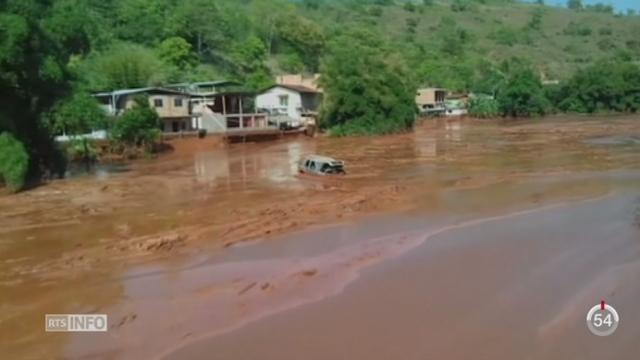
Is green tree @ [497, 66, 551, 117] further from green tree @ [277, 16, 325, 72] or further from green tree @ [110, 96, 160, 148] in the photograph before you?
green tree @ [110, 96, 160, 148]

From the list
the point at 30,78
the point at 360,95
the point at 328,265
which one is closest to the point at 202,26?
the point at 360,95

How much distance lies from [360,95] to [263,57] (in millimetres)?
33565

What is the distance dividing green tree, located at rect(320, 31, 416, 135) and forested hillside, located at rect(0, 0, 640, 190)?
14 centimetres

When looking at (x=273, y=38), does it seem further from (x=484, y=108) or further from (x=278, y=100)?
(x=278, y=100)

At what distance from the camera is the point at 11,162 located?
30.2 metres

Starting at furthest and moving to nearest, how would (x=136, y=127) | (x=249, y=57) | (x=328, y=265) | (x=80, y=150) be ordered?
(x=249, y=57) < (x=136, y=127) < (x=80, y=150) < (x=328, y=265)

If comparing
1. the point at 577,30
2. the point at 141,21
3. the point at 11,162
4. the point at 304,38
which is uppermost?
the point at 577,30

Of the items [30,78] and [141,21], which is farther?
[141,21]

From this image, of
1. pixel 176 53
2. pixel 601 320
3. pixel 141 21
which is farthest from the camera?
pixel 141 21

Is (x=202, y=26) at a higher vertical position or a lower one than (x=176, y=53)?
higher

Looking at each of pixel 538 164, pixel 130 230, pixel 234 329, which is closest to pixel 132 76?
pixel 538 164

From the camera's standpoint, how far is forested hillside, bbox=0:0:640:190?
3316 cm

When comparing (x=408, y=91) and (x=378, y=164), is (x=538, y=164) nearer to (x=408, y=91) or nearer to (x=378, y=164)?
(x=378, y=164)

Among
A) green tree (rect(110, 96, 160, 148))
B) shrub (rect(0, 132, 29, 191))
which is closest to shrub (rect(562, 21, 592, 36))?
green tree (rect(110, 96, 160, 148))
